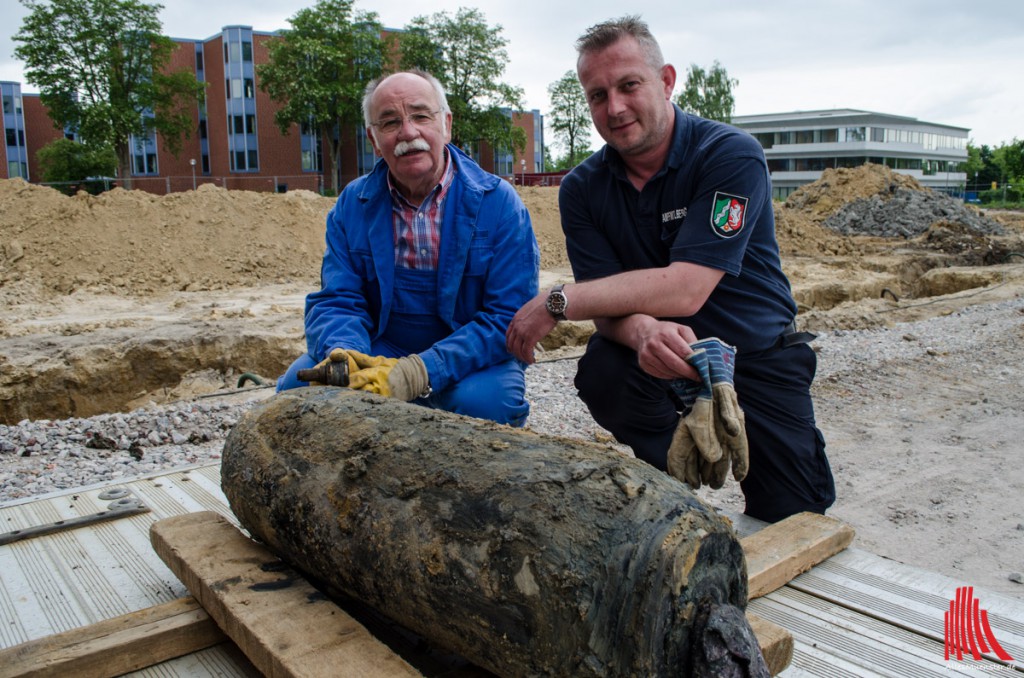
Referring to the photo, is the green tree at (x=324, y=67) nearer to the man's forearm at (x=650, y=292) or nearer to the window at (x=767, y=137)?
the man's forearm at (x=650, y=292)

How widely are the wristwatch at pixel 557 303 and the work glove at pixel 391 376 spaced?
1.72 feet

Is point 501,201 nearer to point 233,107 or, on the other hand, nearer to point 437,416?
point 437,416

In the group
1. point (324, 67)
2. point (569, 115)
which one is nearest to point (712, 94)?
point (569, 115)

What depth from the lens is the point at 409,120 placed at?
303 cm

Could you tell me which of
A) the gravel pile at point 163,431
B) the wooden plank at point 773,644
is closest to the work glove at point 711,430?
the wooden plank at point 773,644

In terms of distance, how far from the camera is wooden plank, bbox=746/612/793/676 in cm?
178

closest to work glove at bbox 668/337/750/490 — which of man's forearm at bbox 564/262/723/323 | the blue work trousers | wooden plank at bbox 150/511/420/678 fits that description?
man's forearm at bbox 564/262/723/323

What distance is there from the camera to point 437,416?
7.07ft

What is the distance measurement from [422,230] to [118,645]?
1836mm

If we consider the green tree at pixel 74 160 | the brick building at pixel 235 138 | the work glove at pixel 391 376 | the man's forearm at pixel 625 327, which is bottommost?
the work glove at pixel 391 376

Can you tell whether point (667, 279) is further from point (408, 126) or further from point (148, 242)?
point (148, 242)

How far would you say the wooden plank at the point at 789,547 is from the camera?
7.44 feet

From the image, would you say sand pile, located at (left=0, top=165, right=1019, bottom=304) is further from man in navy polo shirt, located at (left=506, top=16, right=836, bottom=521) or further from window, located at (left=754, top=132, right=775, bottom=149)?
window, located at (left=754, top=132, right=775, bottom=149)

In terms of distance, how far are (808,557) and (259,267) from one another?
1199 cm
